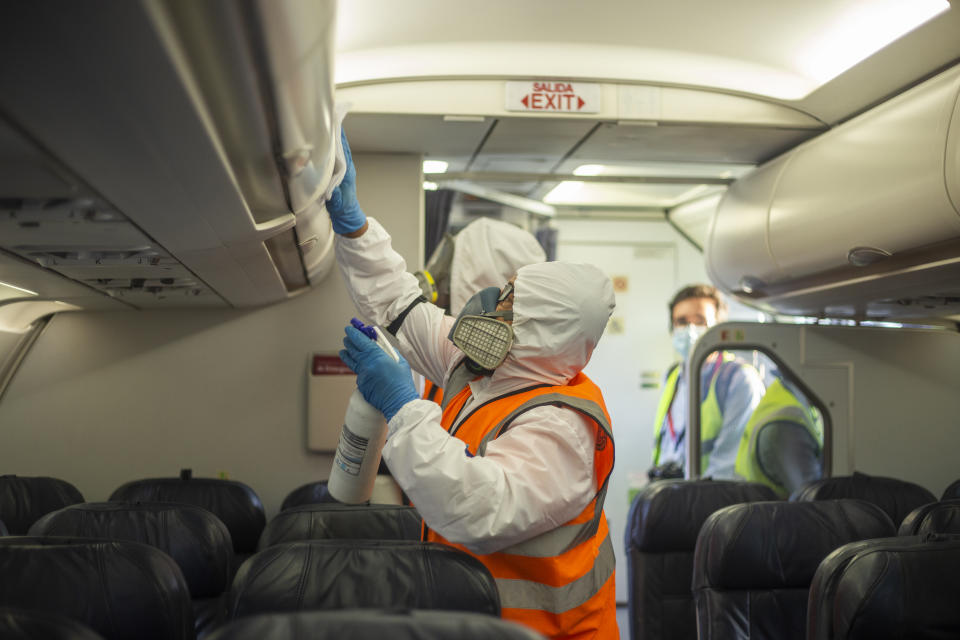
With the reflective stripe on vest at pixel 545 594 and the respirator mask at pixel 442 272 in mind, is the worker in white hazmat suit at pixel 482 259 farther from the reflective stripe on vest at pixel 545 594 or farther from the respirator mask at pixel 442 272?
the reflective stripe on vest at pixel 545 594

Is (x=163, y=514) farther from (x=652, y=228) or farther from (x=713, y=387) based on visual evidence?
(x=652, y=228)

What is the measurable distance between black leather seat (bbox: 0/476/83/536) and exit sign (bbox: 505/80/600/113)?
102 inches

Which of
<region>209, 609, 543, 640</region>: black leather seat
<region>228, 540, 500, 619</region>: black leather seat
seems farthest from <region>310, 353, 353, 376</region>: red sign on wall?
<region>209, 609, 543, 640</region>: black leather seat

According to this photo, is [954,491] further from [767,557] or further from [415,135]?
[415,135]

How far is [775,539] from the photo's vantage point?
8.83ft

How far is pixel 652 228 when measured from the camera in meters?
6.66

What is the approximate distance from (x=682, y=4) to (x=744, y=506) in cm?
178

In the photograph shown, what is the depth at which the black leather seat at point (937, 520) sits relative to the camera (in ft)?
8.52

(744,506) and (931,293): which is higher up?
(931,293)

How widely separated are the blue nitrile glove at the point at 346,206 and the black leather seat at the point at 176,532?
1.02m

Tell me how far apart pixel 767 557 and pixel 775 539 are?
70 millimetres

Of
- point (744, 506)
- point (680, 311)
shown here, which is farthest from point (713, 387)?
point (744, 506)

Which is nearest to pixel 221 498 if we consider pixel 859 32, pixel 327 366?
pixel 327 366

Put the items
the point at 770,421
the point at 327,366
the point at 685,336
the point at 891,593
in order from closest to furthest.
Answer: the point at 891,593
the point at 327,366
the point at 770,421
the point at 685,336
